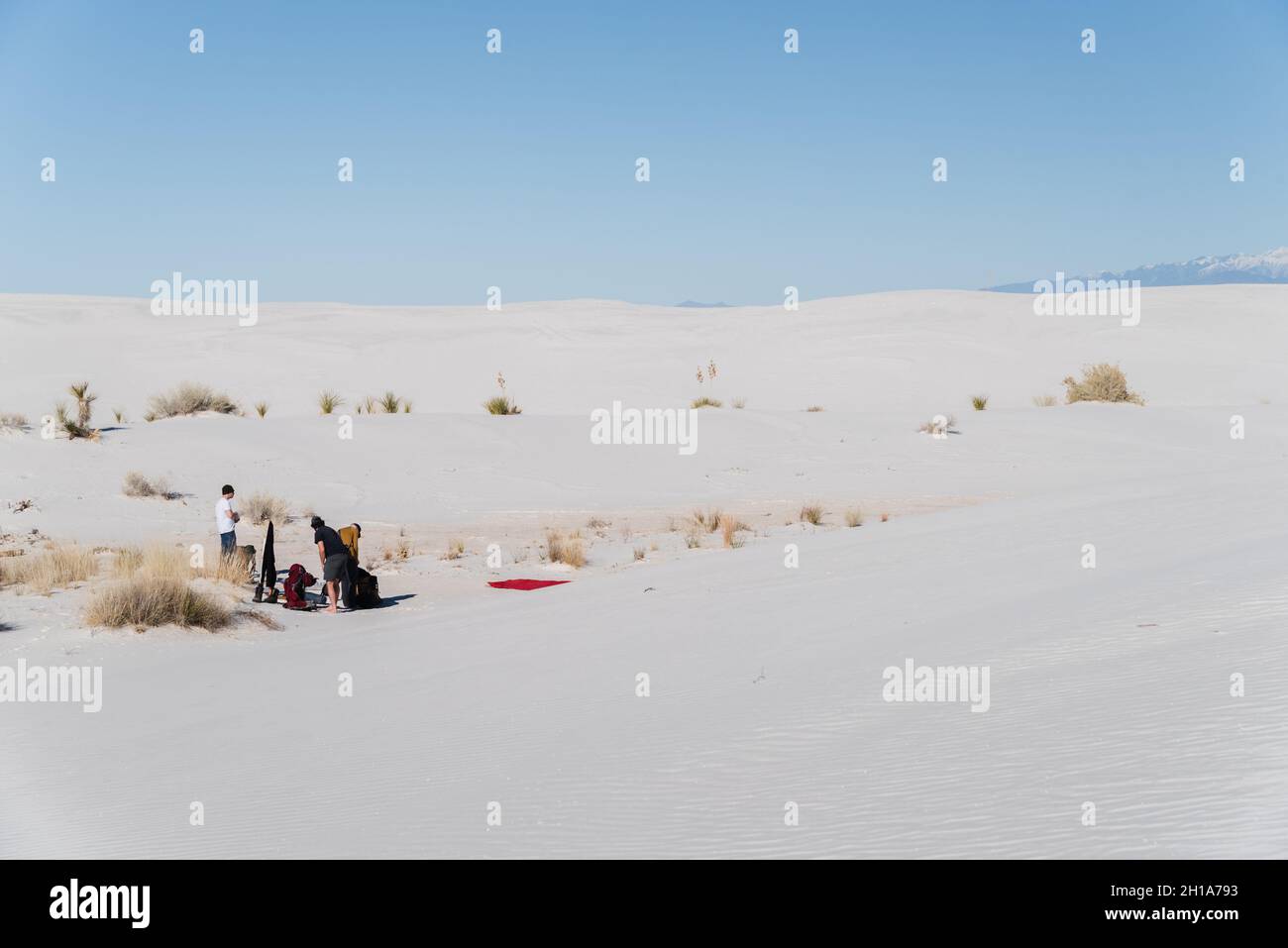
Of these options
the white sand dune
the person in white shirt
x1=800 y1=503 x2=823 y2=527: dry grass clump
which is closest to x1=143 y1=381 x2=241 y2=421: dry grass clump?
the white sand dune

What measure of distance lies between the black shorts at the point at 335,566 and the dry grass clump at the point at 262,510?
6.59 meters

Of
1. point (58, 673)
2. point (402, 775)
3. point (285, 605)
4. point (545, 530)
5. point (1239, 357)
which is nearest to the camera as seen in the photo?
point (402, 775)

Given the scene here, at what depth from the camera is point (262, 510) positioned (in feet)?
66.4

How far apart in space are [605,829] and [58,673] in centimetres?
671

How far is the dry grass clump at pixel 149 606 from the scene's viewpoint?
11.9m

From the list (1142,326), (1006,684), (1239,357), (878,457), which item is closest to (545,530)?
(878,457)

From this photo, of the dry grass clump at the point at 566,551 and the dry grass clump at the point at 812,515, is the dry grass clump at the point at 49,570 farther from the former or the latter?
the dry grass clump at the point at 812,515

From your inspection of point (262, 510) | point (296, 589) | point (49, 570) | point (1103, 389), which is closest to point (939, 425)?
point (1103, 389)

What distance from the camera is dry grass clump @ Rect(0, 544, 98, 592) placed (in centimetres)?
1401

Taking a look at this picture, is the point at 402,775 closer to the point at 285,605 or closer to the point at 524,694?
the point at 524,694

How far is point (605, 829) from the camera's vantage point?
5.22 metres

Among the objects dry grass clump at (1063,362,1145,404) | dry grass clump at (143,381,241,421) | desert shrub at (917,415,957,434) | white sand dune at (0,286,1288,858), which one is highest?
dry grass clump at (1063,362,1145,404)

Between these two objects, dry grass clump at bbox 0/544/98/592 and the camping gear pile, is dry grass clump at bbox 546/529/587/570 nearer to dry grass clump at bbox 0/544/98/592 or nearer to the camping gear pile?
the camping gear pile

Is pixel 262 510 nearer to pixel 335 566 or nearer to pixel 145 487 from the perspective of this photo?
pixel 145 487
